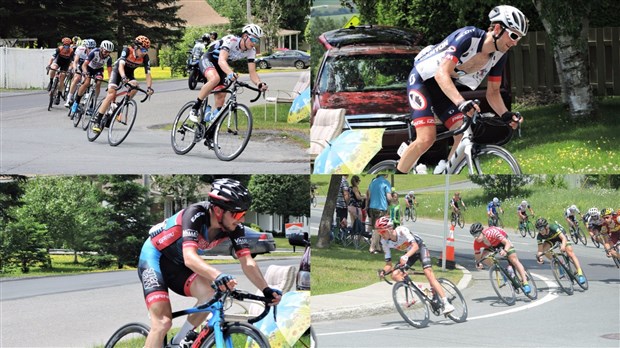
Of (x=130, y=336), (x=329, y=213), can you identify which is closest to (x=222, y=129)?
(x=329, y=213)

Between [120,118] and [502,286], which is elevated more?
[120,118]

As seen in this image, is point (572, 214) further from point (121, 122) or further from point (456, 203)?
point (121, 122)

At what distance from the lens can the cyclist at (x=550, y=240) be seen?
9.28m

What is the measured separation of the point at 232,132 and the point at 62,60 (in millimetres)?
1879

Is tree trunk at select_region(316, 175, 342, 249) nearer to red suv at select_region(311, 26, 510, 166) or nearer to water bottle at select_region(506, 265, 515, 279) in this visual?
red suv at select_region(311, 26, 510, 166)

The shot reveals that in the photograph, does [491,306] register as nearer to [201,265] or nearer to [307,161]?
[307,161]

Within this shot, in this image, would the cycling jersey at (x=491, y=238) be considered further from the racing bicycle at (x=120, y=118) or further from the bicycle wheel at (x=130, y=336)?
the bicycle wheel at (x=130, y=336)

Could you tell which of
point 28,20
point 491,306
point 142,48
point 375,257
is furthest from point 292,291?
point 28,20

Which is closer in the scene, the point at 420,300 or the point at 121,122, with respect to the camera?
the point at 420,300

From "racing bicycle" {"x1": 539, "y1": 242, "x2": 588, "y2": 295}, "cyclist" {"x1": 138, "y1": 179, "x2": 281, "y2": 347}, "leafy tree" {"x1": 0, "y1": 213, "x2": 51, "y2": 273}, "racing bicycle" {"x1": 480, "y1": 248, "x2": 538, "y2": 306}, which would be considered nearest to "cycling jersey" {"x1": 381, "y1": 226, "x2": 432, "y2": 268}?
"racing bicycle" {"x1": 480, "y1": 248, "x2": 538, "y2": 306}

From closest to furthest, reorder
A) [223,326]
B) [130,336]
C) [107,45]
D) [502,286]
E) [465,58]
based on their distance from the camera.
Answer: [223,326] < [130,336] < [465,58] < [502,286] < [107,45]

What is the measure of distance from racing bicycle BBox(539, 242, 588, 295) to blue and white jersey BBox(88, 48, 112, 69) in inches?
140

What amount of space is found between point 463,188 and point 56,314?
9.54ft

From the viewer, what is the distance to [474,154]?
29.6ft
